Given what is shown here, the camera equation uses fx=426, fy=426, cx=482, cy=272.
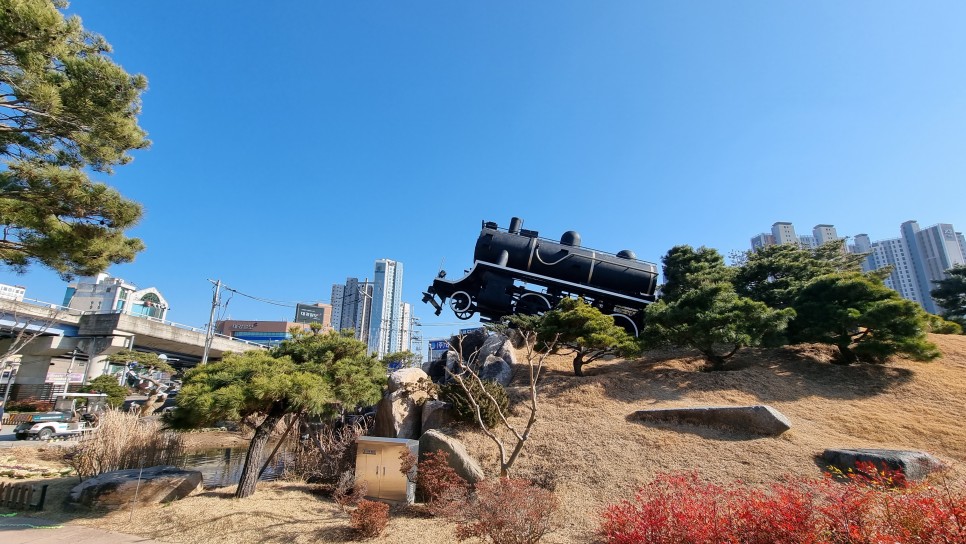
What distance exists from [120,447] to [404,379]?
6700 mm

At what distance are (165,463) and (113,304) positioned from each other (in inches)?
3051

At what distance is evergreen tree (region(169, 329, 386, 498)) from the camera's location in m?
7.23

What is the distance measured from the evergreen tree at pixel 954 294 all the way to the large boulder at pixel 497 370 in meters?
27.2

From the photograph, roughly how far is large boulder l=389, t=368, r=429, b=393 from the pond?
145 inches

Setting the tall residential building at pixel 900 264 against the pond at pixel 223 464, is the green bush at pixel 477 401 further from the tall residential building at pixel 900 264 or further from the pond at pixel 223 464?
the tall residential building at pixel 900 264

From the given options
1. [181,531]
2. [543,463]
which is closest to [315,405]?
[181,531]

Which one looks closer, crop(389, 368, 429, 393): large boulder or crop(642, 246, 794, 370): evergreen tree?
crop(389, 368, 429, 393): large boulder

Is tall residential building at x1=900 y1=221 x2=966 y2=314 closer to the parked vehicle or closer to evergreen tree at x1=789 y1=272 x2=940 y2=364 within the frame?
evergreen tree at x1=789 y1=272 x2=940 y2=364

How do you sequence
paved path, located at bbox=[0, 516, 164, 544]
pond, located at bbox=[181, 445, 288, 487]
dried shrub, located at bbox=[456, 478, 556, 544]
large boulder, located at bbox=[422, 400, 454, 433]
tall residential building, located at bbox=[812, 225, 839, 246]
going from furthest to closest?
tall residential building, located at bbox=[812, 225, 839, 246] → pond, located at bbox=[181, 445, 288, 487] → large boulder, located at bbox=[422, 400, 454, 433] → paved path, located at bbox=[0, 516, 164, 544] → dried shrub, located at bbox=[456, 478, 556, 544]

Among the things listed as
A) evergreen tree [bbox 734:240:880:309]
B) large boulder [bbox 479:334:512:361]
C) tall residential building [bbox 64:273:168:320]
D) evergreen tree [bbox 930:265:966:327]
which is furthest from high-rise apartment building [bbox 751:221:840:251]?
tall residential building [bbox 64:273:168:320]

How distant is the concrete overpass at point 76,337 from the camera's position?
93.2 ft

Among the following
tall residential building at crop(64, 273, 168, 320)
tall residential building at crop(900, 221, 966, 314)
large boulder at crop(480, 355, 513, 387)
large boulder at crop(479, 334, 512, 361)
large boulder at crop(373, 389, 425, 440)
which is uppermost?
tall residential building at crop(900, 221, 966, 314)

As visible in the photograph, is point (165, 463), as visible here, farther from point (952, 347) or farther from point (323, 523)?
point (952, 347)

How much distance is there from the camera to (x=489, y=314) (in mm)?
18078
